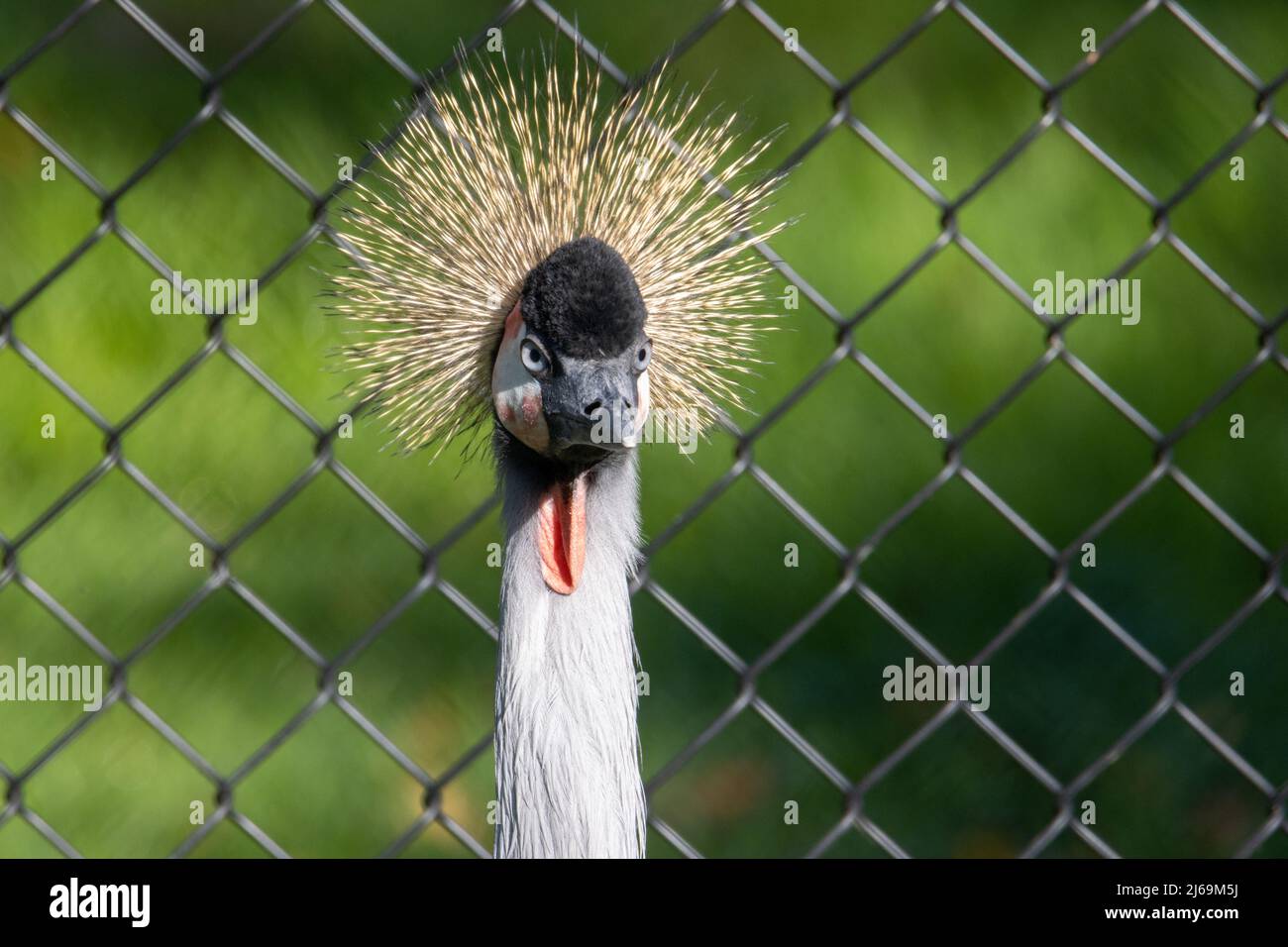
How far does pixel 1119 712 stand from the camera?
77.6 inches

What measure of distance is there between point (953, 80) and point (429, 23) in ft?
2.47

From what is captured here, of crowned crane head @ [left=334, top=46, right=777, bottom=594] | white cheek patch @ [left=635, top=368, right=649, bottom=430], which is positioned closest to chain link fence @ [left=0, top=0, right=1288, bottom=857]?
crowned crane head @ [left=334, top=46, right=777, bottom=594]

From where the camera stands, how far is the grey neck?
1.21 meters

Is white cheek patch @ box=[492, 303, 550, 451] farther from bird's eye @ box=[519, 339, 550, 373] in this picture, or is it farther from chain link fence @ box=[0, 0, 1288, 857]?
chain link fence @ box=[0, 0, 1288, 857]

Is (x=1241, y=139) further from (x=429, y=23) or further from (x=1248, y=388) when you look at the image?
(x=429, y=23)

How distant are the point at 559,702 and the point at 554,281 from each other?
0.32 meters

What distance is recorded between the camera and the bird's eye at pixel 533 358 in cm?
117

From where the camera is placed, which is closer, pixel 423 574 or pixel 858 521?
pixel 423 574

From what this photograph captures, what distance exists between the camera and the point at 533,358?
3.86 feet

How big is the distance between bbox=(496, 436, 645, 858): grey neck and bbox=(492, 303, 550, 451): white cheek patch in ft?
0.12

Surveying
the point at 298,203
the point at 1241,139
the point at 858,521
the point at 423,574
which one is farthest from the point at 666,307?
the point at 298,203

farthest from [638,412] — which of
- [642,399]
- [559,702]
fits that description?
[559,702]

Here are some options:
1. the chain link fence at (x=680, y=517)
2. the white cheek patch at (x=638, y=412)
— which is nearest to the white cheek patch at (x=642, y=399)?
the white cheek patch at (x=638, y=412)

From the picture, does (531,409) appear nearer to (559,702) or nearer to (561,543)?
(561,543)
